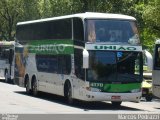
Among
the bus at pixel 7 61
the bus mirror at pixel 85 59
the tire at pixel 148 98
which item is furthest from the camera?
the bus at pixel 7 61

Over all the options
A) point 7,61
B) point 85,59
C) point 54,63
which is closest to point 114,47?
point 85,59

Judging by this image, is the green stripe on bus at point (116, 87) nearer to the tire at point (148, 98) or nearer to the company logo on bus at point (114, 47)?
the company logo on bus at point (114, 47)

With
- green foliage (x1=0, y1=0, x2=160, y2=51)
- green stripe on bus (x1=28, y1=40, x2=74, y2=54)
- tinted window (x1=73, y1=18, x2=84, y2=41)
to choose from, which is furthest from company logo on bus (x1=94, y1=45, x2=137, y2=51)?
green foliage (x1=0, y1=0, x2=160, y2=51)

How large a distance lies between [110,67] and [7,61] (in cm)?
2042

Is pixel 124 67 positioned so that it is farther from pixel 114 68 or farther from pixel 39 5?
pixel 39 5

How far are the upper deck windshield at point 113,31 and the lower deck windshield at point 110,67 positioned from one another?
1.81 feet

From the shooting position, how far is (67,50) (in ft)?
73.8

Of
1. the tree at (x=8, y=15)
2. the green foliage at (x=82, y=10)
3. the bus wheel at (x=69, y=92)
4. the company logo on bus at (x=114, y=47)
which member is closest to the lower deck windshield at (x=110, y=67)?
the company logo on bus at (x=114, y=47)

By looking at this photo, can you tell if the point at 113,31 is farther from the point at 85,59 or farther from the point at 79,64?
the point at 85,59

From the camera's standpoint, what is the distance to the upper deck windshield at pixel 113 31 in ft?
67.6

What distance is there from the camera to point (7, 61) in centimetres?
3991

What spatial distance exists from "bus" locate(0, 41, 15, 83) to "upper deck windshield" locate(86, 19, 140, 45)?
61.1 feet

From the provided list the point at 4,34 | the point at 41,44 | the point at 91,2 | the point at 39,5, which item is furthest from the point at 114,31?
the point at 4,34

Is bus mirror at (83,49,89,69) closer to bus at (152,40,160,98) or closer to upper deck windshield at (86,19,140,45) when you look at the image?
upper deck windshield at (86,19,140,45)
